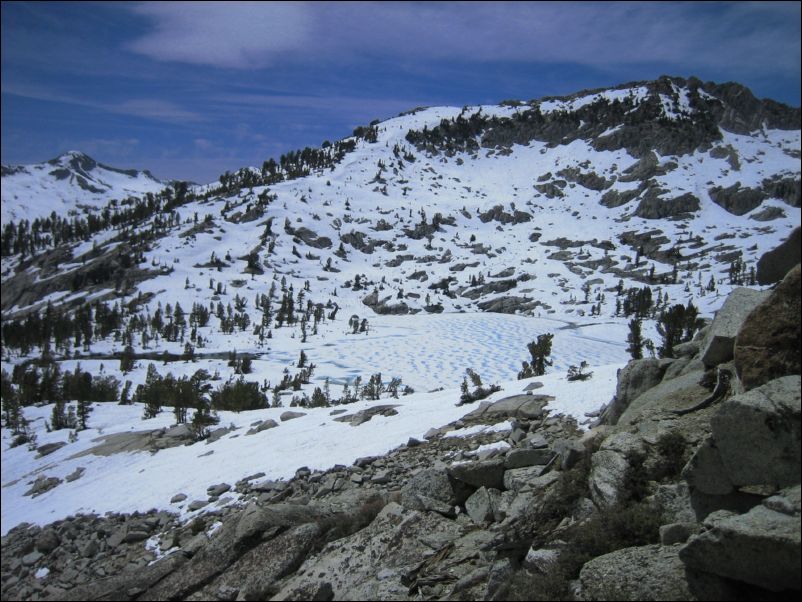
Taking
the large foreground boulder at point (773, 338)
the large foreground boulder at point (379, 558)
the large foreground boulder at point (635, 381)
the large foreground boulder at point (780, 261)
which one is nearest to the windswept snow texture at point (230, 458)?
the large foreground boulder at point (635, 381)

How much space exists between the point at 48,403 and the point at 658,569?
35541mm

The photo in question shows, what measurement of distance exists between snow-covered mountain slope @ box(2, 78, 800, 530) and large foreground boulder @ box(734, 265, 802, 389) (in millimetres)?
6497

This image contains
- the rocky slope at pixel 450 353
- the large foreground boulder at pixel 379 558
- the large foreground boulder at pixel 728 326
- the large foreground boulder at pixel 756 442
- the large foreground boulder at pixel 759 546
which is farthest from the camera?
the large foreground boulder at pixel 728 326

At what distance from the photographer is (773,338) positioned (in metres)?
4.76

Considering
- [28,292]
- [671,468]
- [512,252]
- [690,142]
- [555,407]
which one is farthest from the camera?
[690,142]

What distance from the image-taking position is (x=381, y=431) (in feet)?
47.1

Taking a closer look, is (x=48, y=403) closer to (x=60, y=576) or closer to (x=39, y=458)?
(x=39, y=458)

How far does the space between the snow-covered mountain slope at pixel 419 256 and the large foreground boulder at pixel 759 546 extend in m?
7.69

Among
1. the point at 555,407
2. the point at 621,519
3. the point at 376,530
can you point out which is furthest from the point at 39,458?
the point at 621,519

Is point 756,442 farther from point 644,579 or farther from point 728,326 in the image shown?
point 728,326

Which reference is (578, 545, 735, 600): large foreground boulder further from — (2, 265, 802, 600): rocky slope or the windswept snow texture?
the windswept snow texture

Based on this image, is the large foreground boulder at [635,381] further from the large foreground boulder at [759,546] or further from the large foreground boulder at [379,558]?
the large foreground boulder at [759,546]

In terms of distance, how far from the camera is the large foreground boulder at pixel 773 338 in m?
4.59

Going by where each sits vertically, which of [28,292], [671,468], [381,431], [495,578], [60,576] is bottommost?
[60,576]
